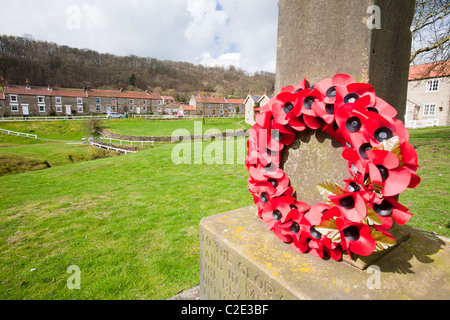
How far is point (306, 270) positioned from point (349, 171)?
81cm

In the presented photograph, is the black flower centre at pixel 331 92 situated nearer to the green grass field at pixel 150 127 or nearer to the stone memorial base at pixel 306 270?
the stone memorial base at pixel 306 270

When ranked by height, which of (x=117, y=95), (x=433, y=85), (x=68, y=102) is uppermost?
(x=117, y=95)

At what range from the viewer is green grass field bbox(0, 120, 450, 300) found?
147 inches

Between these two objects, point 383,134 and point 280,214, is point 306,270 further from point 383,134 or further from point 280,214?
point 383,134

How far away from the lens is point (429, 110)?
3362 centimetres

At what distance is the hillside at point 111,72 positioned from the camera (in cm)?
8938

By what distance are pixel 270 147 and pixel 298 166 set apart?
1.06 feet

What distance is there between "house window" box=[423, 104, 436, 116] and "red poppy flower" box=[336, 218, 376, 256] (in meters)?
43.5

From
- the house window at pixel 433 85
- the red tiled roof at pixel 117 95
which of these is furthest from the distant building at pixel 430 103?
the red tiled roof at pixel 117 95

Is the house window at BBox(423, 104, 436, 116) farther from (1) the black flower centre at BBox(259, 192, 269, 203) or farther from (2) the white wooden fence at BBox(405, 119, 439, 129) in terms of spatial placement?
(1) the black flower centre at BBox(259, 192, 269, 203)

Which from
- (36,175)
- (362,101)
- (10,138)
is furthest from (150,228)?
(10,138)

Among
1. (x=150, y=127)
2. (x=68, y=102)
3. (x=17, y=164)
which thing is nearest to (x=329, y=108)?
(x=17, y=164)

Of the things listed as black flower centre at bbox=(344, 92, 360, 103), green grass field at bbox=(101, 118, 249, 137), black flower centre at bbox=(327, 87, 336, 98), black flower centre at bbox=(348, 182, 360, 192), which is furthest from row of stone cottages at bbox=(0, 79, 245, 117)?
black flower centre at bbox=(348, 182, 360, 192)

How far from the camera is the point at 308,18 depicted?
2.05m
